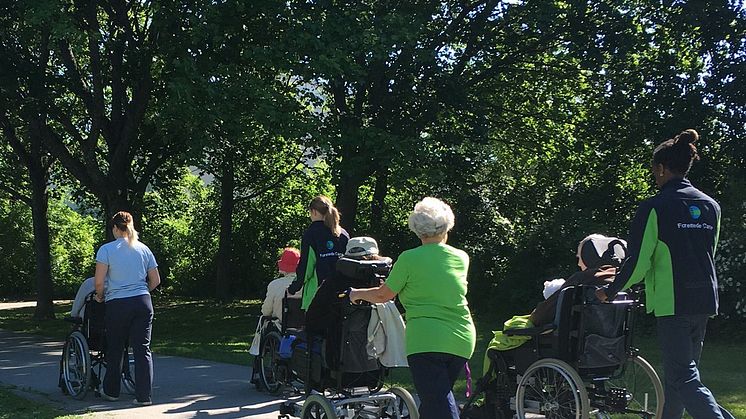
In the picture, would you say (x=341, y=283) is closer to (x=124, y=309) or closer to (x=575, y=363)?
(x=575, y=363)

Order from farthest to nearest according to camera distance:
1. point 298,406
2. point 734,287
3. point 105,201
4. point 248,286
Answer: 1. point 248,286
2. point 105,201
3. point 734,287
4. point 298,406

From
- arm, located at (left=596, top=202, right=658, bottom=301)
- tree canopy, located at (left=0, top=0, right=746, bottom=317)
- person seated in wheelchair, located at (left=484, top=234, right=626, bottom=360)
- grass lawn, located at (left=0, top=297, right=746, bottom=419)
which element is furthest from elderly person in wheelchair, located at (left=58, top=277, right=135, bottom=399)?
tree canopy, located at (left=0, top=0, right=746, bottom=317)

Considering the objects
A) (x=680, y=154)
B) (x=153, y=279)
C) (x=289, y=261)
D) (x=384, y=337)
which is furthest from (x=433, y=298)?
(x=153, y=279)

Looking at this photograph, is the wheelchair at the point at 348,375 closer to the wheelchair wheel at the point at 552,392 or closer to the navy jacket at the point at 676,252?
the wheelchair wheel at the point at 552,392

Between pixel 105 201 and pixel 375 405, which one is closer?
pixel 375 405

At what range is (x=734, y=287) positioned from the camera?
14.3m

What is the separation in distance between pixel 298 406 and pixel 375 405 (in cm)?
64

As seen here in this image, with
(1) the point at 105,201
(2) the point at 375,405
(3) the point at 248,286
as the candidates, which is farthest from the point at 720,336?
(3) the point at 248,286

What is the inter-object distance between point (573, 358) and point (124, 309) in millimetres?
4344

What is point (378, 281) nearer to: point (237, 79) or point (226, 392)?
point (226, 392)

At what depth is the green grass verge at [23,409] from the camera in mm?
7522

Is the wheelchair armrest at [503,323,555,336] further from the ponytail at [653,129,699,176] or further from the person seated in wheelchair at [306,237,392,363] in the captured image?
the ponytail at [653,129,699,176]

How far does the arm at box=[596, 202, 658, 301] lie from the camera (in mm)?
5332

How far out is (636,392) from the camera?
21.4 ft
